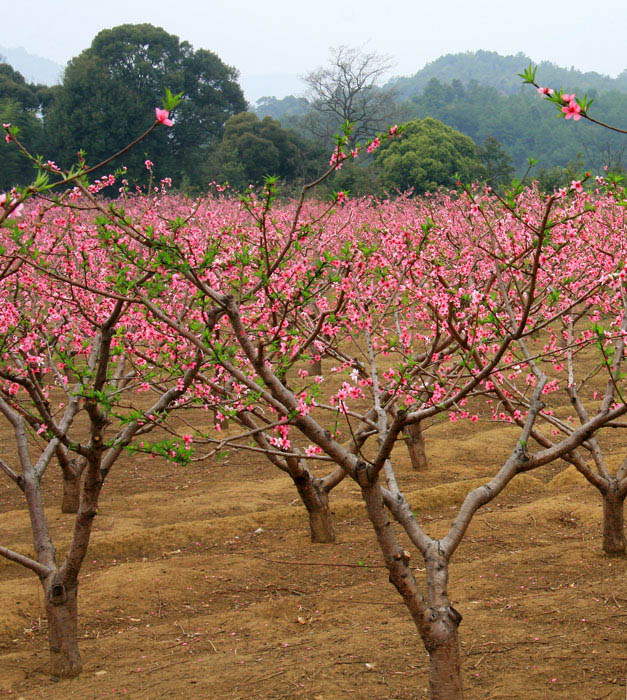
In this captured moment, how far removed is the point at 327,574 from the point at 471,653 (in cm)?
262

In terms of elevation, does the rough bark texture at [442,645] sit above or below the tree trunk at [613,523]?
above

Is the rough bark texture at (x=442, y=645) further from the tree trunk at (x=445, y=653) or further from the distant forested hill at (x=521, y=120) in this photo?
the distant forested hill at (x=521, y=120)

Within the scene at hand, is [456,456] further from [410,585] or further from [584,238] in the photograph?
[410,585]

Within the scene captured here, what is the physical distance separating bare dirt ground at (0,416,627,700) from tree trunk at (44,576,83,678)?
12 centimetres

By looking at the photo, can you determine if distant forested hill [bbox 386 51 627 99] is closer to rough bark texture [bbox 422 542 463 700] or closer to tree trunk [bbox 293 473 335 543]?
tree trunk [bbox 293 473 335 543]

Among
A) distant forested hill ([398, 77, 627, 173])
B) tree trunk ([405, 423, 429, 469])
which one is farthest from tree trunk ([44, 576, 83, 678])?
distant forested hill ([398, 77, 627, 173])

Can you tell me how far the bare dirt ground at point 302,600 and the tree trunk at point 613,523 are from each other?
0.16 m

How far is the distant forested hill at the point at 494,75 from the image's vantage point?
11812 centimetres

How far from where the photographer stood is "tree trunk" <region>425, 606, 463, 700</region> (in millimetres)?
4324

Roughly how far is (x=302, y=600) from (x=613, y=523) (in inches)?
125

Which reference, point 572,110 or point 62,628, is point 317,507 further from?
point 572,110

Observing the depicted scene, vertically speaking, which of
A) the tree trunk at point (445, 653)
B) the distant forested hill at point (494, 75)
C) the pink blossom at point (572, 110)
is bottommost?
the tree trunk at point (445, 653)

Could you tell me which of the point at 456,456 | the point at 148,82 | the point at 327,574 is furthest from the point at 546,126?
the point at 327,574

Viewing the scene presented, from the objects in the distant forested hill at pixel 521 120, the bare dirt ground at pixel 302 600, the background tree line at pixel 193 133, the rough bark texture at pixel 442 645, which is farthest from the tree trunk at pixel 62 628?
the distant forested hill at pixel 521 120
